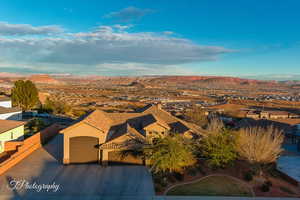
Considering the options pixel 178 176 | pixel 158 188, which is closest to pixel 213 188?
pixel 178 176

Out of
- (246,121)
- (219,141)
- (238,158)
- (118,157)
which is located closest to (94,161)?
(118,157)

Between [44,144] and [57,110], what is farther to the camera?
[57,110]

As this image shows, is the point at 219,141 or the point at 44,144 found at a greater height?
the point at 219,141

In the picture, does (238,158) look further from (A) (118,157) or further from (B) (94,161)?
(B) (94,161)

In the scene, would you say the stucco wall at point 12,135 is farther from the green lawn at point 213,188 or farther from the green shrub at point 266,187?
the green shrub at point 266,187

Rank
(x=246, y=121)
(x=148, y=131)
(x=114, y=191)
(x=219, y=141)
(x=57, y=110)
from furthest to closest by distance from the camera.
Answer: (x=57, y=110), (x=246, y=121), (x=148, y=131), (x=219, y=141), (x=114, y=191)

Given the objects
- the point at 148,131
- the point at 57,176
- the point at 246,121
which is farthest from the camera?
the point at 246,121
